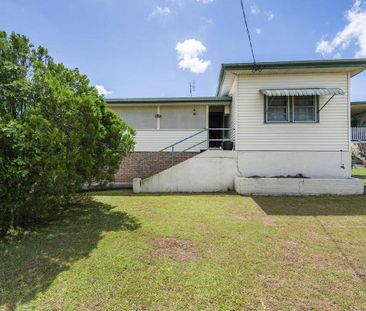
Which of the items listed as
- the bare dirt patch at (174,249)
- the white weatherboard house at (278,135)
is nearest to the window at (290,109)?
the white weatherboard house at (278,135)

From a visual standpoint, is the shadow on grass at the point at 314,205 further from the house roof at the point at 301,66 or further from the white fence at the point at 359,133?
the white fence at the point at 359,133

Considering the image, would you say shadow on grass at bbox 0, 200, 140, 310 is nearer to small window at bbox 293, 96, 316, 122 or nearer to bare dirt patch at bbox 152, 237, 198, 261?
bare dirt patch at bbox 152, 237, 198, 261

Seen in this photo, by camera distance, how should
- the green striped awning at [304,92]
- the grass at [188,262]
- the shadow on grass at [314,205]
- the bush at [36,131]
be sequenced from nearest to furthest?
the grass at [188,262] < the bush at [36,131] < the shadow on grass at [314,205] < the green striped awning at [304,92]

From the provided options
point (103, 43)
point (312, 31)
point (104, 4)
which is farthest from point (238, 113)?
point (103, 43)

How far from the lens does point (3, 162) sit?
3887 mm

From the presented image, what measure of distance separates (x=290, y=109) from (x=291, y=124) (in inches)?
23.3

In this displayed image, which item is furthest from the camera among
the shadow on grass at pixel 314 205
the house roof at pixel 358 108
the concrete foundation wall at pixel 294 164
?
the house roof at pixel 358 108

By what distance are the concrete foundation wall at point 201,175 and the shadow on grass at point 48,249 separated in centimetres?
307

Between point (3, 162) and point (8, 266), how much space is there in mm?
1764

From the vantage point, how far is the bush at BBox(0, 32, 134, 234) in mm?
3844

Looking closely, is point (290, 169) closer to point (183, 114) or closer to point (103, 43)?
point (183, 114)

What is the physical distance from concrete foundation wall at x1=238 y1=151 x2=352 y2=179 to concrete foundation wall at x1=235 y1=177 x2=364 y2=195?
0.59 m

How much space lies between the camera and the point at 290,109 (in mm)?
8625

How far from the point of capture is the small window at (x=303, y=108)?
337 inches
